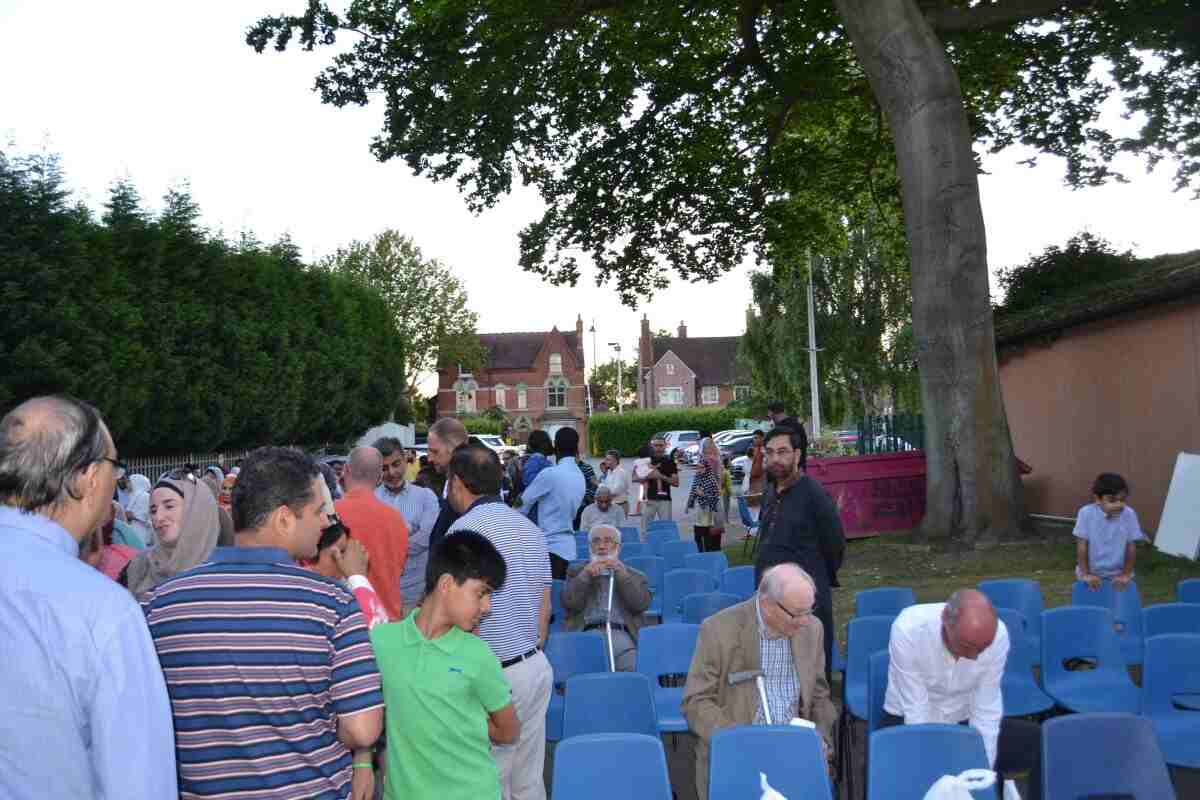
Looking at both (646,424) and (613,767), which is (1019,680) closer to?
(613,767)

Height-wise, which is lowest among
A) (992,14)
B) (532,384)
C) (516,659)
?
(516,659)

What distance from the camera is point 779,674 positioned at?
5105 millimetres

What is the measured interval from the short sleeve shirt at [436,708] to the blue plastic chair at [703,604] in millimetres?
4492

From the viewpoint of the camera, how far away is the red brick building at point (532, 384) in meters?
88.2

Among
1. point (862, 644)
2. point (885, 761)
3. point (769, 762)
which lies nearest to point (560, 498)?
point (862, 644)

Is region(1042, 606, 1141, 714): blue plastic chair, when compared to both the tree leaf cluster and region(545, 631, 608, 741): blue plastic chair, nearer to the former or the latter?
region(545, 631, 608, 741): blue plastic chair

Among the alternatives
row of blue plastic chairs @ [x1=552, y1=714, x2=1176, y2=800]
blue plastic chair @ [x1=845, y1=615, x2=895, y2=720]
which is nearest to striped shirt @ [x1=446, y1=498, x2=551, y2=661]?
row of blue plastic chairs @ [x1=552, y1=714, x2=1176, y2=800]

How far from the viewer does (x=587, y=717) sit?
5430 millimetres

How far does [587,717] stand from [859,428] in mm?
18502

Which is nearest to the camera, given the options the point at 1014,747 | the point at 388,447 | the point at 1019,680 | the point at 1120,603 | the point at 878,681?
the point at 1014,747

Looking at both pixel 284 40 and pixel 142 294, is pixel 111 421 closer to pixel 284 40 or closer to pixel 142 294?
pixel 142 294

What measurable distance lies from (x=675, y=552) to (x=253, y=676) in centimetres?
836

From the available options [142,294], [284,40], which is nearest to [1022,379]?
[284,40]

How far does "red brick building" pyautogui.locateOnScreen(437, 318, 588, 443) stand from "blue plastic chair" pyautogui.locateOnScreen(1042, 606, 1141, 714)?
263ft
